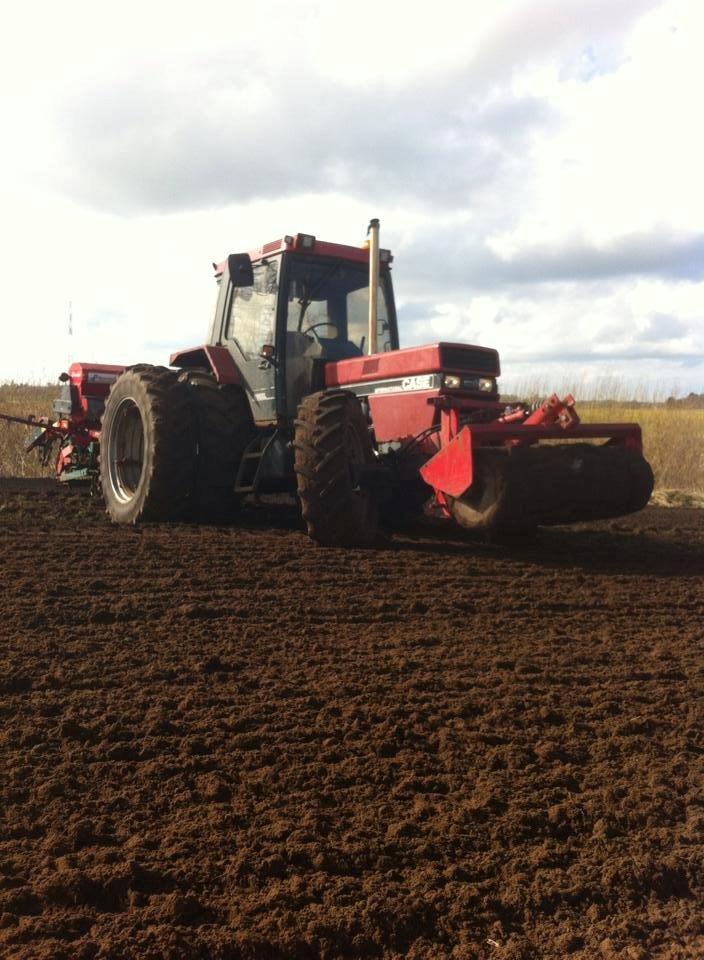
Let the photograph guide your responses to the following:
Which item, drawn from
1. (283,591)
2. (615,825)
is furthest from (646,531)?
(615,825)

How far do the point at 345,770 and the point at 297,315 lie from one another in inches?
210

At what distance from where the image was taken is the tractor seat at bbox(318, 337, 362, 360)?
7941 millimetres

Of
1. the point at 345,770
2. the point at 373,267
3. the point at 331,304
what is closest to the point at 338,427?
the point at 373,267

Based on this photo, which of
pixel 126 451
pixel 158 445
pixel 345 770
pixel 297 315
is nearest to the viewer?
pixel 345 770

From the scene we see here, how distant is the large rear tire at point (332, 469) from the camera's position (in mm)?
6539

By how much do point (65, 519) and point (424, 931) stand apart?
6668 mm

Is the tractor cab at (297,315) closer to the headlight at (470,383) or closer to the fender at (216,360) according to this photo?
the fender at (216,360)

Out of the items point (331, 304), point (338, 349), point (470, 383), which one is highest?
point (331, 304)

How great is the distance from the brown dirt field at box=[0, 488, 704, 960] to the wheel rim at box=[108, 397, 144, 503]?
9.87 ft

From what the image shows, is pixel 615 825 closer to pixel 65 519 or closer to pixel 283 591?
pixel 283 591

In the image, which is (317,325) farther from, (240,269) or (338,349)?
(240,269)

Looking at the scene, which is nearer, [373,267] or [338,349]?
[373,267]

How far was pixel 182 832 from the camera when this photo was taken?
2.62m

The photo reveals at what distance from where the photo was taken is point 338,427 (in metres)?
6.55
